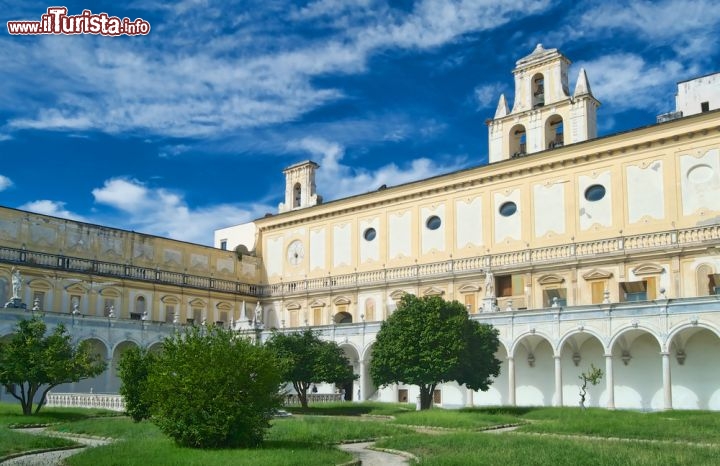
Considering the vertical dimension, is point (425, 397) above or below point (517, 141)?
below

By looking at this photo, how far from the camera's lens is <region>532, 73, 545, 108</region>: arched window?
5241 cm

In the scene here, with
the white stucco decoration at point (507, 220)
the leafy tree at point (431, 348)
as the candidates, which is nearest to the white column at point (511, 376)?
the leafy tree at point (431, 348)

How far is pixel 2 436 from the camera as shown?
21.2m

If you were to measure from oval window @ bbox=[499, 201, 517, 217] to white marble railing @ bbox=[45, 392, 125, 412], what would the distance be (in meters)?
25.4

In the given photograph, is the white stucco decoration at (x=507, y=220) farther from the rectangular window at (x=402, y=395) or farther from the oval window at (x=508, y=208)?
the rectangular window at (x=402, y=395)

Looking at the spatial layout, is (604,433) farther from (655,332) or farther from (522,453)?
(655,332)

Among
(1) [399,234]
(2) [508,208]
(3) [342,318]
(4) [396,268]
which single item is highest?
(2) [508,208]

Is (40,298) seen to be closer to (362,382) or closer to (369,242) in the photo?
(362,382)

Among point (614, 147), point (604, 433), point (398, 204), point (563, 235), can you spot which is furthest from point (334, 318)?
point (604, 433)

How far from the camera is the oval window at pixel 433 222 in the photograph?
5194cm

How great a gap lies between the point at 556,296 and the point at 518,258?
130 inches

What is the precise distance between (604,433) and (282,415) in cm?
1327

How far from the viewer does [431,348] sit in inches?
1361

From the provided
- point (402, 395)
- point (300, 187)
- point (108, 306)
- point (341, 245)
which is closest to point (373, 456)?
point (402, 395)
